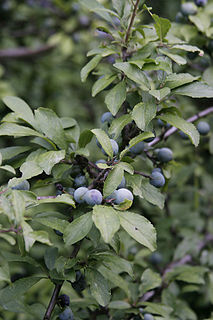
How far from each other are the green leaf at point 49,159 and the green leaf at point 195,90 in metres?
0.33

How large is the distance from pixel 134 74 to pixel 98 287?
0.52 meters

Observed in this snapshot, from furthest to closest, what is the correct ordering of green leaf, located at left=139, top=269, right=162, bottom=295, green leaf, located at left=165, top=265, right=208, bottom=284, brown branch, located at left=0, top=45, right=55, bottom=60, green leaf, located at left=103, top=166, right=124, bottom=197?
brown branch, located at left=0, top=45, right=55, bottom=60
green leaf, located at left=165, top=265, right=208, bottom=284
green leaf, located at left=139, top=269, right=162, bottom=295
green leaf, located at left=103, top=166, right=124, bottom=197

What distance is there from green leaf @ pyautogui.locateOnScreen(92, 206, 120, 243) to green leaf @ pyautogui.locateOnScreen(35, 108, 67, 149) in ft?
0.91

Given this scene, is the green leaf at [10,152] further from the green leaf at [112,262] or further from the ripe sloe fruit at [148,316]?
the ripe sloe fruit at [148,316]

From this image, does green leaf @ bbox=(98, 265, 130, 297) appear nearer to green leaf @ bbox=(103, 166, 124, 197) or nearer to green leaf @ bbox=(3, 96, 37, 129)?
green leaf @ bbox=(103, 166, 124, 197)

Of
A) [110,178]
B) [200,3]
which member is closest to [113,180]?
[110,178]

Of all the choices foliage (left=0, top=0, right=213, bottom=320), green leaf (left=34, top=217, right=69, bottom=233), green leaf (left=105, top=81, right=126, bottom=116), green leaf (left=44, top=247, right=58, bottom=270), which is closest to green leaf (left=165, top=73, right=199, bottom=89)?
foliage (left=0, top=0, right=213, bottom=320)

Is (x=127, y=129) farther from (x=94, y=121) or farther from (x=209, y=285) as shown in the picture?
(x=94, y=121)

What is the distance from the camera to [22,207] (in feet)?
2.40

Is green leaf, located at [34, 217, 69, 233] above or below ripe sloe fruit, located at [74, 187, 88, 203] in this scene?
below

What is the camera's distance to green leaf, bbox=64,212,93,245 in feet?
2.67

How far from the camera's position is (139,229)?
2.60ft

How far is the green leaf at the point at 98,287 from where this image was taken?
901 mm

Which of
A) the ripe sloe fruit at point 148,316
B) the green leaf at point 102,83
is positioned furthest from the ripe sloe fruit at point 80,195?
the ripe sloe fruit at point 148,316
